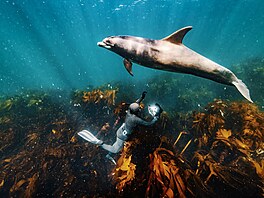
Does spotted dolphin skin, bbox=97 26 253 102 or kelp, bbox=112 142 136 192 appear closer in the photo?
spotted dolphin skin, bbox=97 26 253 102

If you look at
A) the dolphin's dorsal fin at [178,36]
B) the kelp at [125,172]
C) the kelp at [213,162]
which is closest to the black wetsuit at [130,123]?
the kelp at [125,172]

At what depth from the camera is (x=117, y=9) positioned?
135ft

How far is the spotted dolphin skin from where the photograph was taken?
3.09 meters

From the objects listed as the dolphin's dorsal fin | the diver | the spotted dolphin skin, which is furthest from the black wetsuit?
the dolphin's dorsal fin

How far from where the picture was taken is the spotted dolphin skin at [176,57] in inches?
121

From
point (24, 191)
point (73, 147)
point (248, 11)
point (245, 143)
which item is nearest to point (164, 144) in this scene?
point (245, 143)

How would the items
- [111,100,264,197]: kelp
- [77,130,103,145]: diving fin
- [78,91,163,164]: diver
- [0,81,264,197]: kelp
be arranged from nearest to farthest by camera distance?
[111,100,264,197]: kelp → [0,81,264,197]: kelp → [78,91,163,164]: diver → [77,130,103,145]: diving fin

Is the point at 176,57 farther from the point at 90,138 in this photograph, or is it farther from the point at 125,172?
the point at 90,138

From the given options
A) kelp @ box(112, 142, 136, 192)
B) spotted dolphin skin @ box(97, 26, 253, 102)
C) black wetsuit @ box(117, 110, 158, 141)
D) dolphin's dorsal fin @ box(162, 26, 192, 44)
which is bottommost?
kelp @ box(112, 142, 136, 192)

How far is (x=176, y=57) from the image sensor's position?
309 cm

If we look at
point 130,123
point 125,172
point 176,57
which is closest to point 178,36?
point 176,57

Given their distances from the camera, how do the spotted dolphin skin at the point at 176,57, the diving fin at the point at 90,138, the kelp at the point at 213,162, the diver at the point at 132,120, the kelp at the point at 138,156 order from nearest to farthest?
the spotted dolphin skin at the point at 176,57 < the kelp at the point at 213,162 < the kelp at the point at 138,156 < the diver at the point at 132,120 < the diving fin at the point at 90,138

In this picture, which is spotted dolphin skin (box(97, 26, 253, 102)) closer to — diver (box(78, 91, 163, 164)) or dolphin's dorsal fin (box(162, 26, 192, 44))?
dolphin's dorsal fin (box(162, 26, 192, 44))

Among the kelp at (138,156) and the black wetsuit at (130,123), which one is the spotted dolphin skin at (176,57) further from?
the kelp at (138,156)
